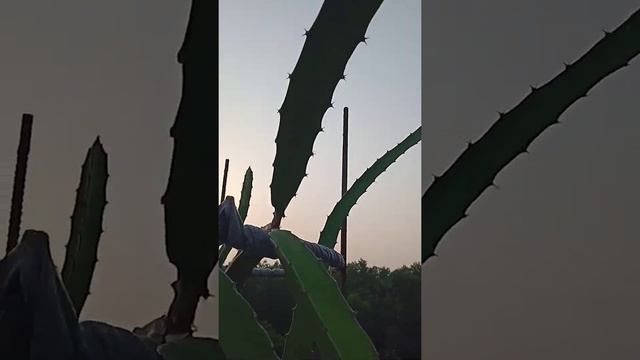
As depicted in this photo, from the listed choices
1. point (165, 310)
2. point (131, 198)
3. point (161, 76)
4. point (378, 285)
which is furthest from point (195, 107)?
point (378, 285)

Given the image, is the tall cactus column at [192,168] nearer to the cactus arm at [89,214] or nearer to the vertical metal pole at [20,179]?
the cactus arm at [89,214]

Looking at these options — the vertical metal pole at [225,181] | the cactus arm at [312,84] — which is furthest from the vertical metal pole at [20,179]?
the cactus arm at [312,84]

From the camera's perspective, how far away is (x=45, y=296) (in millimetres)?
1896

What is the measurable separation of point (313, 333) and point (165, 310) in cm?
40

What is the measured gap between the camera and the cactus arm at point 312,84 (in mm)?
1873

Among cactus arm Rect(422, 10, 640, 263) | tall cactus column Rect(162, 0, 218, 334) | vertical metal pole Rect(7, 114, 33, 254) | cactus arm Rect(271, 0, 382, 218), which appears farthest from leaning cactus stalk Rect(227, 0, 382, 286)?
vertical metal pole Rect(7, 114, 33, 254)

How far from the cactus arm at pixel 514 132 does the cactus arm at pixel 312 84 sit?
35 centimetres

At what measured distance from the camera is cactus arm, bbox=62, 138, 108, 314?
198 centimetres

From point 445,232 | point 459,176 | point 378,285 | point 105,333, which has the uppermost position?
point 459,176

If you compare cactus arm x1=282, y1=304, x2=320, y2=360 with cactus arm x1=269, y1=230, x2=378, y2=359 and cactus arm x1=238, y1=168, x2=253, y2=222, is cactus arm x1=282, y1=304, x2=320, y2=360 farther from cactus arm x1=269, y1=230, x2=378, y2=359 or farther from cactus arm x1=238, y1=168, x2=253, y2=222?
cactus arm x1=238, y1=168, x2=253, y2=222

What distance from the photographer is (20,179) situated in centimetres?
202

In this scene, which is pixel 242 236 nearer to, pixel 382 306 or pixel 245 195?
pixel 245 195

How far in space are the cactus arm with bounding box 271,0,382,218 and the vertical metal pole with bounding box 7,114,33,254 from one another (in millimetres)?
662

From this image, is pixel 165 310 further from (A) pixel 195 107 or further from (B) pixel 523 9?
(B) pixel 523 9
